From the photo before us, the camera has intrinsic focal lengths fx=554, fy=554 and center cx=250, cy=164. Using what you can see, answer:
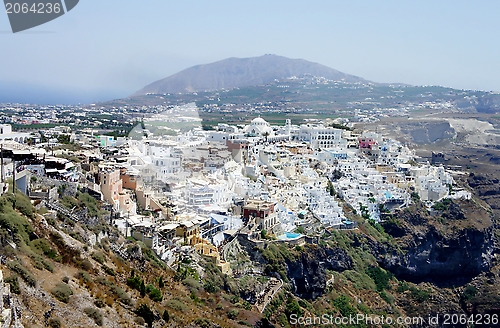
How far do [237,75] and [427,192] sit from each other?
8276cm

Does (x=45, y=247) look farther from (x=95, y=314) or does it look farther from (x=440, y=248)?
(x=440, y=248)

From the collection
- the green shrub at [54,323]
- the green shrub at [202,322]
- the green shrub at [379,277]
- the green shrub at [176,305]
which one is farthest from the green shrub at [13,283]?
the green shrub at [379,277]

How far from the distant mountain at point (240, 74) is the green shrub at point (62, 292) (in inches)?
2953

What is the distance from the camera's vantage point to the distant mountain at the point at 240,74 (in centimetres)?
8831

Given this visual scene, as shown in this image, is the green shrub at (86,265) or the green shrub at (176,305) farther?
the green shrub at (176,305)

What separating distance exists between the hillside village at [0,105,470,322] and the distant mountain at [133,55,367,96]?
56.5 m

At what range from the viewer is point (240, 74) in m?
107

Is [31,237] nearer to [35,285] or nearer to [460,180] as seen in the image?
[35,285]

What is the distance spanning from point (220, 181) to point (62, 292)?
10.9 metres

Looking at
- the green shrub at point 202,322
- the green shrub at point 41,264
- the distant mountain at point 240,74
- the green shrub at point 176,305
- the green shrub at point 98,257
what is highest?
the distant mountain at point 240,74

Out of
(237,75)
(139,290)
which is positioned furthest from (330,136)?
(237,75)

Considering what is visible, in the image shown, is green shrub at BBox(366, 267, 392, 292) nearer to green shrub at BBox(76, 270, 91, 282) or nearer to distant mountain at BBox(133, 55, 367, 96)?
green shrub at BBox(76, 270, 91, 282)

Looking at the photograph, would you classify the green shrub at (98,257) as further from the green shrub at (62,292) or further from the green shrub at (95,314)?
the green shrub at (95,314)

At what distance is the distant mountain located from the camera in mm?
88312
